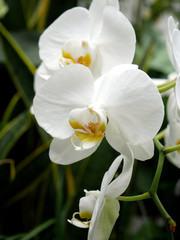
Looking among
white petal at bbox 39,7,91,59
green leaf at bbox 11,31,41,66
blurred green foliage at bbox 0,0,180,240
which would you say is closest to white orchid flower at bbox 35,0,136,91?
white petal at bbox 39,7,91,59

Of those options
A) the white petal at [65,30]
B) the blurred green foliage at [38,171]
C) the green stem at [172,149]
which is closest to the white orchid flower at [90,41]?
the white petal at [65,30]

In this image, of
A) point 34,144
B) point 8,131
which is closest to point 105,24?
point 8,131

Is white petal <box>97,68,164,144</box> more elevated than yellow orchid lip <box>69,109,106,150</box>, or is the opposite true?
white petal <box>97,68,164,144</box>

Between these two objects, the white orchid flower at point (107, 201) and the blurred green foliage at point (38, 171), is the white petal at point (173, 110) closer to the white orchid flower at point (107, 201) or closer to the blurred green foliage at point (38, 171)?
the white orchid flower at point (107, 201)

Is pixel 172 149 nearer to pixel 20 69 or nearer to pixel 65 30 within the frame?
pixel 65 30

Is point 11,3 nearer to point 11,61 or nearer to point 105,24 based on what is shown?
point 11,61

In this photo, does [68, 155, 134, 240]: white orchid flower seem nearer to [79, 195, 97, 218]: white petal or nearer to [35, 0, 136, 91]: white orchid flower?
[79, 195, 97, 218]: white petal
